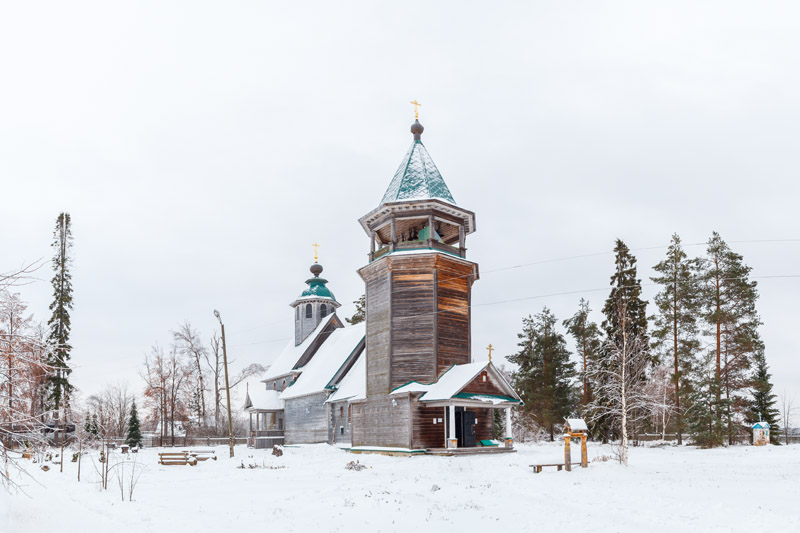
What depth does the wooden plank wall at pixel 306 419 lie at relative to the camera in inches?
1547

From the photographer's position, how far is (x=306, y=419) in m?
41.3

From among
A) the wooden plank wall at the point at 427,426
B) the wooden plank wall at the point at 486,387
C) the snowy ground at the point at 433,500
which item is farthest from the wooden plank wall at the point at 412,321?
the snowy ground at the point at 433,500

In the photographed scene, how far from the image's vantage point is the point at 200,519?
523 inches

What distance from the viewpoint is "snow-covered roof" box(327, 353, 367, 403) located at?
33.5 meters

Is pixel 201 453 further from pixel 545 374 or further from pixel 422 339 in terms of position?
pixel 545 374

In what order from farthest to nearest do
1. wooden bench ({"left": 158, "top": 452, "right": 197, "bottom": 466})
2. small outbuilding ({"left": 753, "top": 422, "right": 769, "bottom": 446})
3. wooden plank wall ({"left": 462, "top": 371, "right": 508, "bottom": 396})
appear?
small outbuilding ({"left": 753, "top": 422, "right": 769, "bottom": 446}) → wooden plank wall ({"left": 462, "top": 371, "right": 508, "bottom": 396}) → wooden bench ({"left": 158, "top": 452, "right": 197, "bottom": 466})

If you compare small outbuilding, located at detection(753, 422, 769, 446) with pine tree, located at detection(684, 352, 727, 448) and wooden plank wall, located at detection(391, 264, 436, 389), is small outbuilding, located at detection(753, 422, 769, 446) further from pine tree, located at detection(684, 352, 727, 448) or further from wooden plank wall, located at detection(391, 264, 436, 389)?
wooden plank wall, located at detection(391, 264, 436, 389)

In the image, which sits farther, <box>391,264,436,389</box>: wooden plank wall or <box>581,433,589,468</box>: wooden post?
<box>391,264,436,389</box>: wooden plank wall

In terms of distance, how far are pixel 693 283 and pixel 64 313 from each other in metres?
41.1

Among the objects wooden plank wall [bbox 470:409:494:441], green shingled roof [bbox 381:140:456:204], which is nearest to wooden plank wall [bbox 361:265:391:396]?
green shingled roof [bbox 381:140:456:204]

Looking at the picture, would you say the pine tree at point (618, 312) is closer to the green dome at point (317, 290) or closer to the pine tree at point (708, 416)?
the pine tree at point (708, 416)

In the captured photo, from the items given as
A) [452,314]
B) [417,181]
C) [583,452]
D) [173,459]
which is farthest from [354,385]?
[583,452]

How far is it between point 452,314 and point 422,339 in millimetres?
2087

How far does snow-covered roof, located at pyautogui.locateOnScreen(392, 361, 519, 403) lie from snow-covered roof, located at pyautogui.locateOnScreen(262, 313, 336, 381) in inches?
784
